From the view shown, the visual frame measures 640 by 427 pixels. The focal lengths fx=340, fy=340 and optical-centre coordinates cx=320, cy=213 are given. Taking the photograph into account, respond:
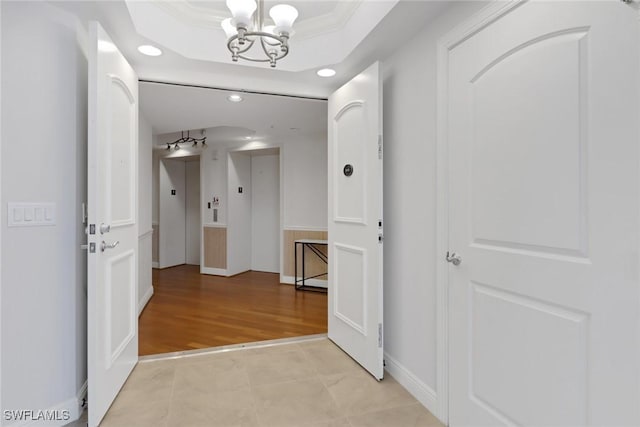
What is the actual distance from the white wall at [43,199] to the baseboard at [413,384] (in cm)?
189

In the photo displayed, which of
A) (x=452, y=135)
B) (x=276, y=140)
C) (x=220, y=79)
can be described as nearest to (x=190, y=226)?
(x=276, y=140)

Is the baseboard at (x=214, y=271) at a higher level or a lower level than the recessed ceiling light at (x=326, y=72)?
lower

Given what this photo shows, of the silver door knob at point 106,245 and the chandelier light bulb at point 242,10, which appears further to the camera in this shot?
the silver door knob at point 106,245

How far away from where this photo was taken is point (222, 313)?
3.76 meters

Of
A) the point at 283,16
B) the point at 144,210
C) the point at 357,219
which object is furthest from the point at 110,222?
the point at 144,210

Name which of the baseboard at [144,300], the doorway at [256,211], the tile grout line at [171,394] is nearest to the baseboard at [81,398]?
the tile grout line at [171,394]

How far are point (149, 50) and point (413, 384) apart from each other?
108 inches

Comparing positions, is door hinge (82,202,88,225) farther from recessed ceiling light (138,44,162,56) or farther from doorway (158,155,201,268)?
doorway (158,155,201,268)

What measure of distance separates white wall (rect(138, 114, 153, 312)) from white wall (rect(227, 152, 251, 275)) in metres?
1.52

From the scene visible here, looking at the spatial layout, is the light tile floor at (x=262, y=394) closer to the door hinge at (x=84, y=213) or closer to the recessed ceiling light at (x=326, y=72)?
the door hinge at (x=84, y=213)

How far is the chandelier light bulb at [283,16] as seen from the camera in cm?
166

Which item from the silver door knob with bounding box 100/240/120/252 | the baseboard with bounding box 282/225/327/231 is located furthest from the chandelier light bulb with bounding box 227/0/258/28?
the baseboard with bounding box 282/225/327/231

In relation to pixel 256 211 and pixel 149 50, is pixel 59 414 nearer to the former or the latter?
pixel 149 50

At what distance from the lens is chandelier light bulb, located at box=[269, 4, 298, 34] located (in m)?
1.66
